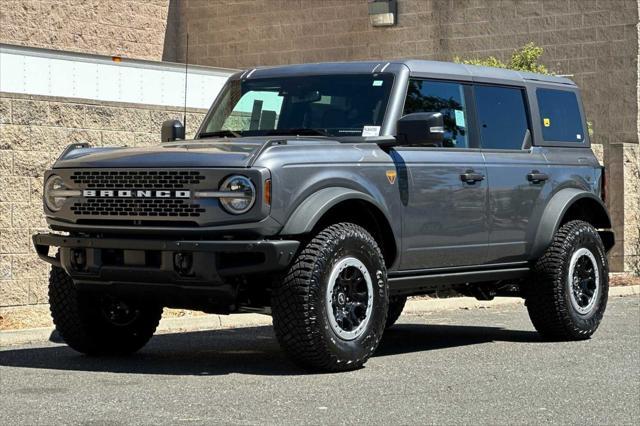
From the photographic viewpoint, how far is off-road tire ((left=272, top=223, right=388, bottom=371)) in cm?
876

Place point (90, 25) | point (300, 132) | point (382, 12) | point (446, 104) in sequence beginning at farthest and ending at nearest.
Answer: point (382, 12) → point (90, 25) → point (446, 104) → point (300, 132)

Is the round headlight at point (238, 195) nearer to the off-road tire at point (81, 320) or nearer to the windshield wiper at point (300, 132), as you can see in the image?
the windshield wiper at point (300, 132)

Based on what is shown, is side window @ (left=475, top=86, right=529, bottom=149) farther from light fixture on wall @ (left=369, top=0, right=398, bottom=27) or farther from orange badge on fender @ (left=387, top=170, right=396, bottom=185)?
light fixture on wall @ (left=369, top=0, right=398, bottom=27)

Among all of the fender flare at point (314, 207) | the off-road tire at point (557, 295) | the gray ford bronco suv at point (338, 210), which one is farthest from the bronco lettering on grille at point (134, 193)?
the off-road tire at point (557, 295)

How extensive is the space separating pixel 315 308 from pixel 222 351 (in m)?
1.85

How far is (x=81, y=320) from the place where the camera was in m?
9.77

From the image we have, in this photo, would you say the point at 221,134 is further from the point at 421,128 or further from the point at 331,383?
the point at 331,383

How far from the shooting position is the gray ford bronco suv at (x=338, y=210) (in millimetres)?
8773

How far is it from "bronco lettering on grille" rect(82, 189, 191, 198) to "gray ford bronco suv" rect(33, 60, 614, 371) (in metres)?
0.01

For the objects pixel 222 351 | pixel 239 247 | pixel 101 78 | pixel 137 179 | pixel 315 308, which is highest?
pixel 101 78

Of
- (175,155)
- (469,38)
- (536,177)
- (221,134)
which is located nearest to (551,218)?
(536,177)

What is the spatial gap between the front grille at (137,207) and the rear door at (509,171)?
281 centimetres

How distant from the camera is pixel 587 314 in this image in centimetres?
1142

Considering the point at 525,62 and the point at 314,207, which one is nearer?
the point at 314,207
